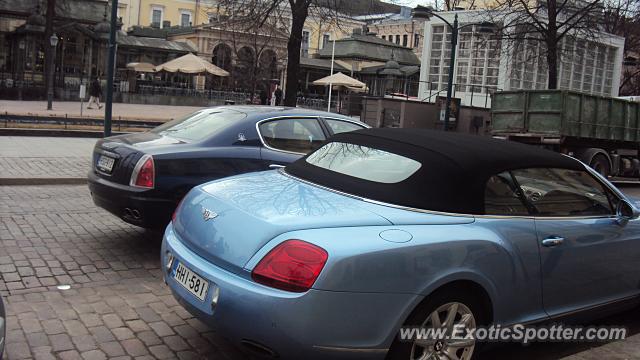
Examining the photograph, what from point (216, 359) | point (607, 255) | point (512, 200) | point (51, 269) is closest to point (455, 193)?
point (512, 200)

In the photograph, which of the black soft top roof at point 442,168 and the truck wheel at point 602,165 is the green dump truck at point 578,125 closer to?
the truck wheel at point 602,165

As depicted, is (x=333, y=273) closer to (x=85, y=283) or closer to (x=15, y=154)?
(x=85, y=283)

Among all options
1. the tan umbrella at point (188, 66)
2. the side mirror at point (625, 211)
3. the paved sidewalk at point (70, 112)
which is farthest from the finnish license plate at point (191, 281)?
the tan umbrella at point (188, 66)

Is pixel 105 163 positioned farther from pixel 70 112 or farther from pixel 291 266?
pixel 70 112

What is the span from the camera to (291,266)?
10.2 ft

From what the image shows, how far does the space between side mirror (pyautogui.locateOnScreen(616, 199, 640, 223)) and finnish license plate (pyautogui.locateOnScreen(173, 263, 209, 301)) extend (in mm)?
2960

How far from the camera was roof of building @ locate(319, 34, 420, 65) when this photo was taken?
61188 millimetres

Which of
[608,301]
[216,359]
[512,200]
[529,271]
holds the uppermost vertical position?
[512,200]

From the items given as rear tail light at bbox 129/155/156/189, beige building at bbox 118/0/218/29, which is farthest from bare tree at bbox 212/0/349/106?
beige building at bbox 118/0/218/29

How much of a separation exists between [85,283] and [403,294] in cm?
312

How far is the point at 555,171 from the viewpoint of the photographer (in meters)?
4.30

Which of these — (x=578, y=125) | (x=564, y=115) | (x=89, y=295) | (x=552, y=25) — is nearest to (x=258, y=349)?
(x=89, y=295)

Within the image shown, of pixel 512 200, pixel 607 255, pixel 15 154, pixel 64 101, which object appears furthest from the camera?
pixel 64 101

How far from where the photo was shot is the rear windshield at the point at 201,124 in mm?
6474
